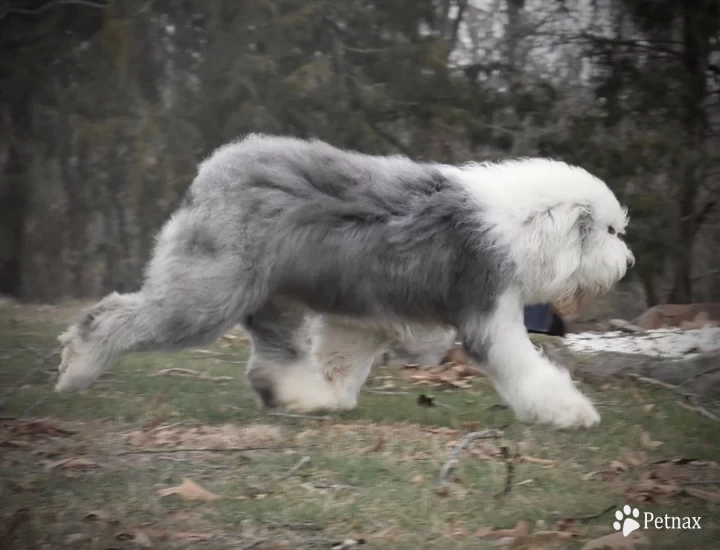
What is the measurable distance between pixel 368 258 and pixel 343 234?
0.15 metres

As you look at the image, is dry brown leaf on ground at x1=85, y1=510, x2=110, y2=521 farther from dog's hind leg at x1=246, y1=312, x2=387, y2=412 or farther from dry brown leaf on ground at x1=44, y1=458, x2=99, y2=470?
dog's hind leg at x1=246, y1=312, x2=387, y2=412

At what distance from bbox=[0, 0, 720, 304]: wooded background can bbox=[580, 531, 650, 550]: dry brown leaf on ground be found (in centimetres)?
433

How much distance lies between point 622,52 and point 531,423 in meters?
3.50

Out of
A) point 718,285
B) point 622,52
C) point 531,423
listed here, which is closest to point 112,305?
point 531,423

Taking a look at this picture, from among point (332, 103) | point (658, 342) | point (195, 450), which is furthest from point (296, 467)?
point (332, 103)

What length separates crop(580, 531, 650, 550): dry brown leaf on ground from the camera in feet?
8.73

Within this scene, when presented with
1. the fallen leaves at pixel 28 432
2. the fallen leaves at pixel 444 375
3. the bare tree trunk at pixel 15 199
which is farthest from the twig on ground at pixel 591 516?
the bare tree trunk at pixel 15 199

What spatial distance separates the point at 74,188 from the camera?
316 inches

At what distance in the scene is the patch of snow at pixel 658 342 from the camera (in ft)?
16.9

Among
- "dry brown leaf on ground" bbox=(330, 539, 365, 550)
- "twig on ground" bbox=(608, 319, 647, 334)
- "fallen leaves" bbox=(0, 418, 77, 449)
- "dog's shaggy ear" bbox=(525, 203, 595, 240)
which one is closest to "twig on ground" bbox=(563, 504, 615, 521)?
"dry brown leaf on ground" bbox=(330, 539, 365, 550)

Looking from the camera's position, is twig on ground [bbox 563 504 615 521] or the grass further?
twig on ground [bbox 563 504 615 521]

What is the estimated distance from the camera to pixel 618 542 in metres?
2.68

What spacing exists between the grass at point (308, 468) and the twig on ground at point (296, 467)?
0.01 metres

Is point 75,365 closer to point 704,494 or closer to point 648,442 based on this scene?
point 648,442
